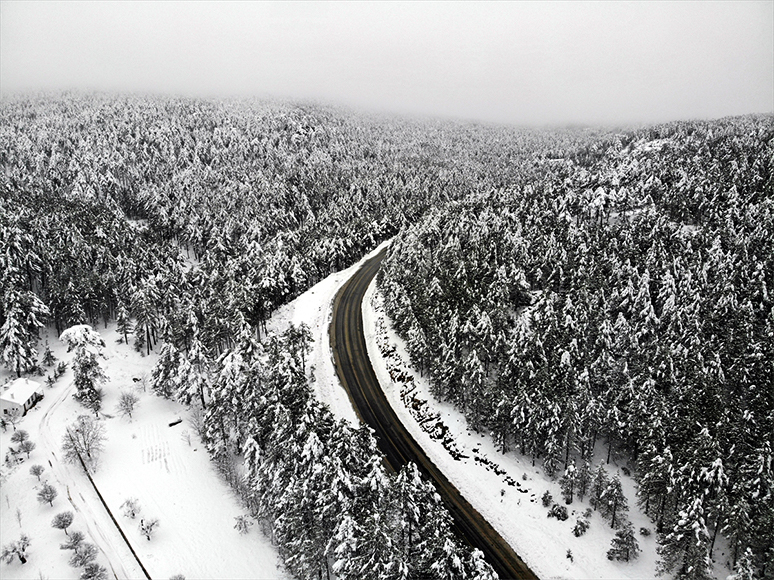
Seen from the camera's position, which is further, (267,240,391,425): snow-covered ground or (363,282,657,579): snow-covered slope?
(267,240,391,425): snow-covered ground

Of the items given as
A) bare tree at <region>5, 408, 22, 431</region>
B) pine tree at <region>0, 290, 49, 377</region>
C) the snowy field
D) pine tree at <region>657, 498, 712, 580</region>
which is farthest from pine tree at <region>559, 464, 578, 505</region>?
pine tree at <region>0, 290, 49, 377</region>

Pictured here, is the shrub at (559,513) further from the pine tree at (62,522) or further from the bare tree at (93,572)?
the pine tree at (62,522)

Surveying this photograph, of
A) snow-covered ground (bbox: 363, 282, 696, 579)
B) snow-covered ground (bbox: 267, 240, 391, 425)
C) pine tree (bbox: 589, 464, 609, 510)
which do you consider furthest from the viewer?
snow-covered ground (bbox: 267, 240, 391, 425)

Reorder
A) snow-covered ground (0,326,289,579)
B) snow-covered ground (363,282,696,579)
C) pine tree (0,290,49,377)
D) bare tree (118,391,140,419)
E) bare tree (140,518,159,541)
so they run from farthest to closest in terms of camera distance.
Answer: pine tree (0,290,49,377) < bare tree (118,391,140,419) < bare tree (140,518,159,541) < snow-covered ground (0,326,289,579) < snow-covered ground (363,282,696,579)

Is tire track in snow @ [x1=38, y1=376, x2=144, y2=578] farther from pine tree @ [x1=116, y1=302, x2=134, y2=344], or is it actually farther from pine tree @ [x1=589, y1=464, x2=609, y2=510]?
pine tree @ [x1=589, y1=464, x2=609, y2=510]

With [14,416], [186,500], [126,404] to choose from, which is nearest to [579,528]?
[186,500]

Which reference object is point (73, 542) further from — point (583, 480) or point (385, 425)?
point (583, 480)

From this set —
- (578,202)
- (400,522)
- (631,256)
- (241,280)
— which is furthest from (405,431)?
(578,202)
